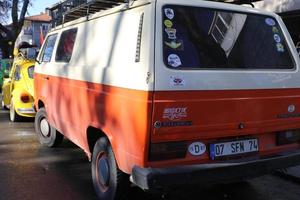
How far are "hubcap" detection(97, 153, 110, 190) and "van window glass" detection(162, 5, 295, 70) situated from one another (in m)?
1.40

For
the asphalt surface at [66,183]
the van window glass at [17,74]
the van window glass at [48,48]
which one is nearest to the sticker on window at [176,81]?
the asphalt surface at [66,183]

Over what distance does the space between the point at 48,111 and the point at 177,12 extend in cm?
347

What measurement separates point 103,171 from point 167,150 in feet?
3.64

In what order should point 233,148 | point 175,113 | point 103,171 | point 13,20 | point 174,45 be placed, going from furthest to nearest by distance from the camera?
point 13,20, point 103,171, point 233,148, point 174,45, point 175,113

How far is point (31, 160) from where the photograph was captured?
23.3ft

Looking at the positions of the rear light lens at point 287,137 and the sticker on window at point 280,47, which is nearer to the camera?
the rear light lens at point 287,137

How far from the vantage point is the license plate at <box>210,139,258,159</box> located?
4395 mm

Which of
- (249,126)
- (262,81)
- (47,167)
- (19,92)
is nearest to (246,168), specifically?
(249,126)

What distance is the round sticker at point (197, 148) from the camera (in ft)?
14.0

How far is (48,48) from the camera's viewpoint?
7.44 metres

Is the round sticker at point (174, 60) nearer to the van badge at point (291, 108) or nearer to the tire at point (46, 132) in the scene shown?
the van badge at point (291, 108)

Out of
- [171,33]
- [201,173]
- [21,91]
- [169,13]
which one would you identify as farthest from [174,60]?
[21,91]

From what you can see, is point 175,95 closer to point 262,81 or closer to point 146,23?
point 146,23

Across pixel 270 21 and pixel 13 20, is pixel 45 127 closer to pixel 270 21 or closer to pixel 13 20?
pixel 270 21
